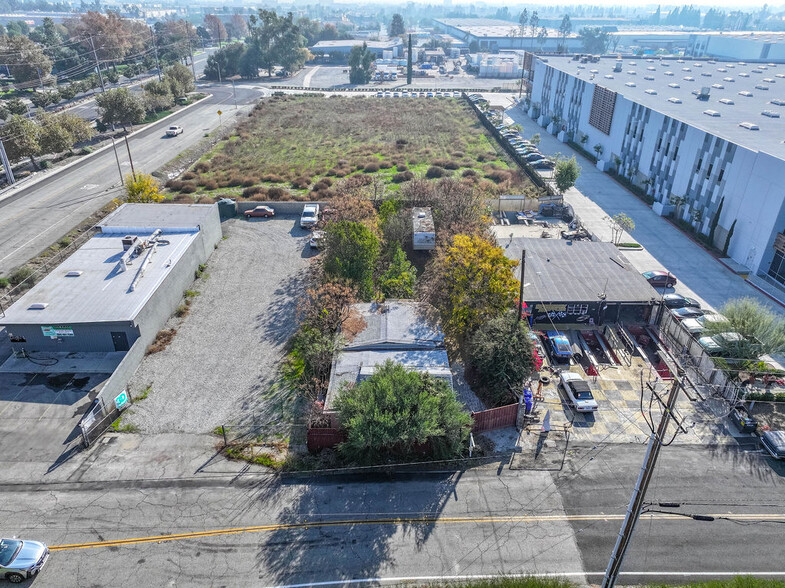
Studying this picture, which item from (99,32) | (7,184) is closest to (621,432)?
(7,184)

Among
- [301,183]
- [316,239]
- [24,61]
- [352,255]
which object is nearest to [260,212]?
[301,183]

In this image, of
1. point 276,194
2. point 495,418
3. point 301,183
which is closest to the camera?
point 495,418

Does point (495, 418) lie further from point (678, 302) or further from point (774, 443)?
point (678, 302)

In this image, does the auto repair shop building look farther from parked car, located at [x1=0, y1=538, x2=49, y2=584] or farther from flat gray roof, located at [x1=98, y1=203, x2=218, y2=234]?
parked car, located at [x1=0, y1=538, x2=49, y2=584]

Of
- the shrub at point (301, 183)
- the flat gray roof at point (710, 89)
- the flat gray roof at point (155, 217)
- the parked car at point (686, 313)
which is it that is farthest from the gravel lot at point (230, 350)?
the flat gray roof at point (710, 89)

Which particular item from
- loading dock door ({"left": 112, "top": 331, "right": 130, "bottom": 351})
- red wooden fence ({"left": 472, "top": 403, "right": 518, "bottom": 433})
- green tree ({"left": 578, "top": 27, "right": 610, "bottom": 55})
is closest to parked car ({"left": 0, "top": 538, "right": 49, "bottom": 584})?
loading dock door ({"left": 112, "top": 331, "right": 130, "bottom": 351})

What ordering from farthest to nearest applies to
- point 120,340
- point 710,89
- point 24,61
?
A: point 24,61 → point 710,89 → point 120,340

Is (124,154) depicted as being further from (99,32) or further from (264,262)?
(99,32)
